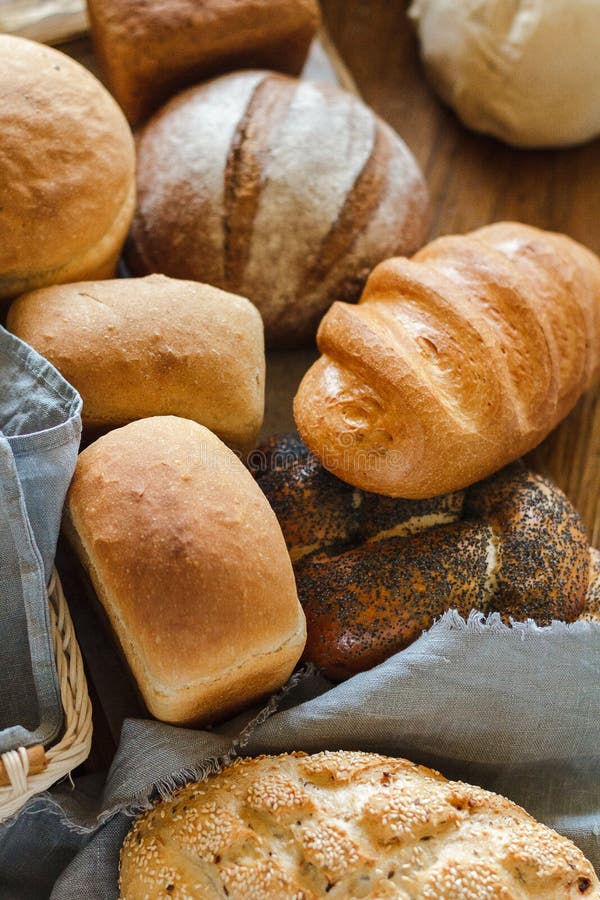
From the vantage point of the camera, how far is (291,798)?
1.23 meters

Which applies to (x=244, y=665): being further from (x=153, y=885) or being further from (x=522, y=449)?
(x=522, y=449)

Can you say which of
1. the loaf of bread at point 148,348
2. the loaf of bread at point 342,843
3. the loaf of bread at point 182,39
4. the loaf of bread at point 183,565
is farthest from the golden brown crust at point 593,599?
the loaf of bread at point 182,39

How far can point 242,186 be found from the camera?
1.64 meters

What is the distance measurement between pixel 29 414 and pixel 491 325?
795mm

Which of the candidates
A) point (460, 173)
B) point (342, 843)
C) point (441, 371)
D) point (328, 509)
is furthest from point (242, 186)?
point (342, 843)

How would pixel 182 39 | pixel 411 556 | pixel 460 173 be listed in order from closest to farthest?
pixel 411 556 → pixel 182 39 → pixel 460 173

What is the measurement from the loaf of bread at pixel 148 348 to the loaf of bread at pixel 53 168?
0.23 ft

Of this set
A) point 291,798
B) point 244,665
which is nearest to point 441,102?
point 244,665

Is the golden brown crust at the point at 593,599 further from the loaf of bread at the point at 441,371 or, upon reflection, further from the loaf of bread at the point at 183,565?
the loaf of bread at the point at 183,565

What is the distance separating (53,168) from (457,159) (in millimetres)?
1144

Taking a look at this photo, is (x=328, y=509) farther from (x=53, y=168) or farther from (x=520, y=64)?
(x=520, y=64)

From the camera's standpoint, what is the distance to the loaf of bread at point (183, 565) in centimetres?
122

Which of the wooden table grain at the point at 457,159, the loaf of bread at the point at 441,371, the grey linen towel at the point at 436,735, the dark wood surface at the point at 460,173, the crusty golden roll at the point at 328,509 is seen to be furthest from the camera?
the wooden table grain at the point at 457,159

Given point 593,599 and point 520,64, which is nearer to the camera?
point 593,599
